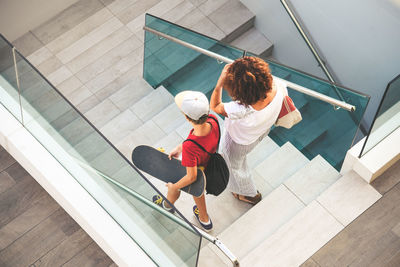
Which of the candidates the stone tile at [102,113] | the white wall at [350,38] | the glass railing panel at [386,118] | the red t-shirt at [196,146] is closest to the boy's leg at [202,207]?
the red t-shirt at [196,146]

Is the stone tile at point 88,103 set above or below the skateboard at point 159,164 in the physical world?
below

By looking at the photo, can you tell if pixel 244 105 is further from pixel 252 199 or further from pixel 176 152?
pixel 252 199

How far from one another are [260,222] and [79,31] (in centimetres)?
416

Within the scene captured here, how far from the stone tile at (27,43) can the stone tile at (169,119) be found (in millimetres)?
2349

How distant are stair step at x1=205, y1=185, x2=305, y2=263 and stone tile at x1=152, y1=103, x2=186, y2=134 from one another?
163cm

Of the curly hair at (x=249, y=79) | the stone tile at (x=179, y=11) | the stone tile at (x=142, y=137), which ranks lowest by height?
the stone tile at (x=179, y=11)

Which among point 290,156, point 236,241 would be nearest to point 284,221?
point 236,241

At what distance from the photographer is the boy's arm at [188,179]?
3821 millimetres

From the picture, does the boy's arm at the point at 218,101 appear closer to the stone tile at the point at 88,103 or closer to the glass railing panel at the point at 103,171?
the glass railing panel at the point at 103,171

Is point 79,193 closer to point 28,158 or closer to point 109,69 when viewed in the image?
point 28,158

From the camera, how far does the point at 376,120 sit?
13.2 feet

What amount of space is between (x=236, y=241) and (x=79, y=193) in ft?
4.18

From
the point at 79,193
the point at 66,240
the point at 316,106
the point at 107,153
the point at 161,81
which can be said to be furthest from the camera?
the point at 161,81

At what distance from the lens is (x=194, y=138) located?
371 centimetres
